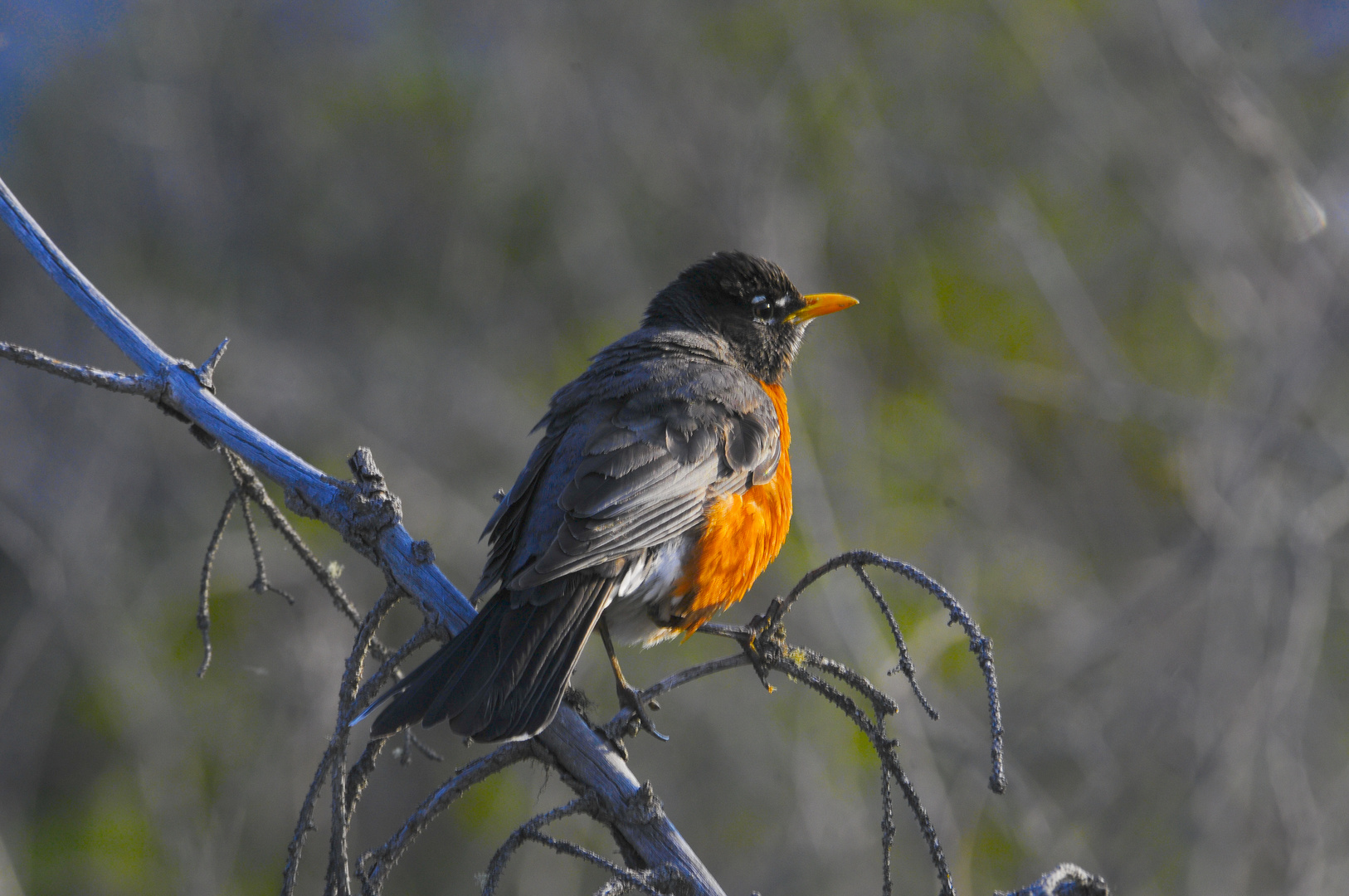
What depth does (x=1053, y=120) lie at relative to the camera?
8500 millimetres

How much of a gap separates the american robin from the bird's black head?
145 mm

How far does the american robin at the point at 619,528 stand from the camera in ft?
7.54

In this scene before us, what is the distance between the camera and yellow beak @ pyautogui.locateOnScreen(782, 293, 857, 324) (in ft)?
14.1

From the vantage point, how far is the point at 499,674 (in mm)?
2279

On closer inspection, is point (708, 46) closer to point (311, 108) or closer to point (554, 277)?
point (554, 277)

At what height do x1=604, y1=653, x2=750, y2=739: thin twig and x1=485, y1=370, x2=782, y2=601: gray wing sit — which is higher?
x1=485, y1=370, x2=782, y2=601: gray wing

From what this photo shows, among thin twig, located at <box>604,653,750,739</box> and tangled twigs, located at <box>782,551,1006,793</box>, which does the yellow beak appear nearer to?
thin twig, located at <box>604,653,750,739</box>

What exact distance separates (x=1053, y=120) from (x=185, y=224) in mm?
7693

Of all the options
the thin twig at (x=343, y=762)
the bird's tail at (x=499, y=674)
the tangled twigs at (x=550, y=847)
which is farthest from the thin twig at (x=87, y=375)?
the tangled twigs at (x=550, y=847)

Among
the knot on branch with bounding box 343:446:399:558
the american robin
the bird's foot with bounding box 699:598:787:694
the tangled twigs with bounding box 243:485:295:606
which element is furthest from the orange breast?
the tangled twigs with bounding box 243:485:295:606

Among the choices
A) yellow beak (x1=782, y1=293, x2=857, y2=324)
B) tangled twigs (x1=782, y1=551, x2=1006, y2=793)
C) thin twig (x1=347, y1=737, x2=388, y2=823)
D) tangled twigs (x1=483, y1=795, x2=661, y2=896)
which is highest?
yellow beak (x1=782, y1=293, x2=857, y2=324)

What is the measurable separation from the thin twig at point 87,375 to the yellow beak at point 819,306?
2705mm

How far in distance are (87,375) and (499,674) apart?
1035mm

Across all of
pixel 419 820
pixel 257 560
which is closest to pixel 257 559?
pixel 257 560
